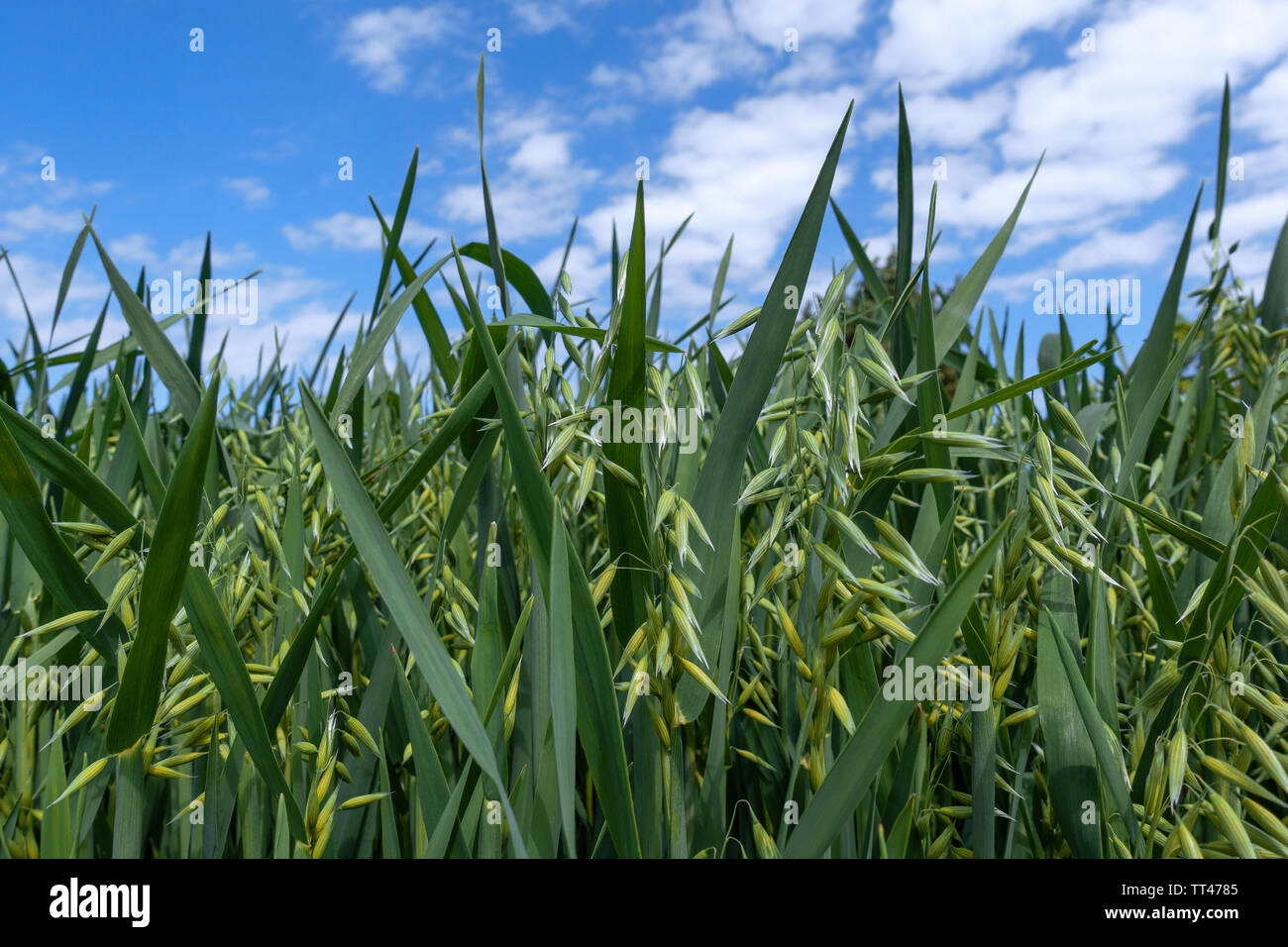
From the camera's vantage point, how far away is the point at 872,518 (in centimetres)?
64

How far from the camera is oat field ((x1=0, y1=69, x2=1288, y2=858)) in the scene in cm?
55

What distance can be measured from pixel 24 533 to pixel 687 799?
0.60 meters

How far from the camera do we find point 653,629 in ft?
1.80

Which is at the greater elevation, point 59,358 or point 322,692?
point 59,358

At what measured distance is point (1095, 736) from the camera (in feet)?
1.95

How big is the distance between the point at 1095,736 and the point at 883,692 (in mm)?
215

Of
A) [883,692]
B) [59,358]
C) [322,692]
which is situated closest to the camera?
[883,692]

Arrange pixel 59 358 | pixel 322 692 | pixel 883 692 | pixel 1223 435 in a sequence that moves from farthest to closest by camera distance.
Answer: pixel 1223 435 → pixel 59 358 → pixel 322 692 → pixel 883 692

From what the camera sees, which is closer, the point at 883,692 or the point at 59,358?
the point at 883,692

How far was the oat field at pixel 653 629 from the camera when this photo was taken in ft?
1.79
